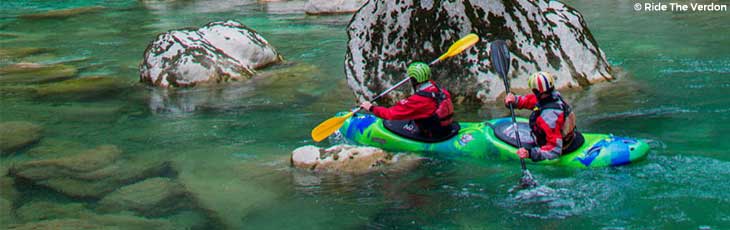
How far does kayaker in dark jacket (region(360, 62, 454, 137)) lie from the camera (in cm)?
721

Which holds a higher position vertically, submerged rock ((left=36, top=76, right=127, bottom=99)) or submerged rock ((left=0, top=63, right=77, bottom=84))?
submerged rock ((left=36, top=76, right=127, bottom=99))

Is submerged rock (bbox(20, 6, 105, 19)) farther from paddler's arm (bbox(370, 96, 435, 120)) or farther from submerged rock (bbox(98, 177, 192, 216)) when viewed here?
paddler's arm (bbox(370, 96, 435, 120))

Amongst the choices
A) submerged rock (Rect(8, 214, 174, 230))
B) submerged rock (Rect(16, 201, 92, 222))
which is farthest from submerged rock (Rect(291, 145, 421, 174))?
submerged rock (Rect(16, 201, 92, 222))

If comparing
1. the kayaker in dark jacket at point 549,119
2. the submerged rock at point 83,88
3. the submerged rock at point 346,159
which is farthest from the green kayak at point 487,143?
the submerged rock at point 83,88

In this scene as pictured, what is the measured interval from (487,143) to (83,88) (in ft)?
21.5

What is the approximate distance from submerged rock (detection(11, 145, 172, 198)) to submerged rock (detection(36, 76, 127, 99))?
10.5 ft

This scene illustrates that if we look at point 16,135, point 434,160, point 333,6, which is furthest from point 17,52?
point 434,160

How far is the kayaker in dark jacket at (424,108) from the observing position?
23.7 ft

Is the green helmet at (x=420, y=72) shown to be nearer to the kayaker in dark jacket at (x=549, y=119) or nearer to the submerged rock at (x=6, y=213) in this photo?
the kayaker in dark jacket at (x=549, y=119)

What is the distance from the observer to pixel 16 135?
28.3 ft

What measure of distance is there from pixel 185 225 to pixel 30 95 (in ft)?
19.8

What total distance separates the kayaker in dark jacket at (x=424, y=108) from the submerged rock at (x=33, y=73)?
669 centimetres

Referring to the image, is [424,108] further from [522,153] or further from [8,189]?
[8,189]

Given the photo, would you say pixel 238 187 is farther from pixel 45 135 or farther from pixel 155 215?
pixel 45 135
